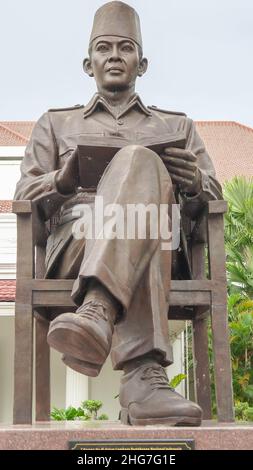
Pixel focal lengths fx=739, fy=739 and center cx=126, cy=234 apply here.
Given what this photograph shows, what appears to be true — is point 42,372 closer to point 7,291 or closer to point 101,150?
point 101,150

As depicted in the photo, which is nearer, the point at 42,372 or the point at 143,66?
the point at 42,372

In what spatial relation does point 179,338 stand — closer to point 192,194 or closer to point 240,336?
point 240,336

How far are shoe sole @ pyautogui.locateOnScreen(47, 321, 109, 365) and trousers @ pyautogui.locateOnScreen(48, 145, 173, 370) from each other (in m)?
0.20

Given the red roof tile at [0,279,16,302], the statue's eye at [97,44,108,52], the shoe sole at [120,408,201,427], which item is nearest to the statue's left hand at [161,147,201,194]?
the statue's eye at [97,44,108,52]

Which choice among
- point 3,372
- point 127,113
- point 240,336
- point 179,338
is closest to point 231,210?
point 240,336

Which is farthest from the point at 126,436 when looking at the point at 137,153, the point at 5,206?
the point at 5,206

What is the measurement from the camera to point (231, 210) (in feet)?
36.5

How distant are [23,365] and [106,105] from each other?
1.36m

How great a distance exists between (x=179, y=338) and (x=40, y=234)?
10154mm

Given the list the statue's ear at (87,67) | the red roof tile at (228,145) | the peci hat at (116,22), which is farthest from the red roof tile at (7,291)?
the red roof tile at (228,145)

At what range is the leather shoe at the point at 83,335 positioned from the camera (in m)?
2.19

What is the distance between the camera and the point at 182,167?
9.62 ft

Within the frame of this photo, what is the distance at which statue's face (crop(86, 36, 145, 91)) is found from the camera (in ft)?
11.2

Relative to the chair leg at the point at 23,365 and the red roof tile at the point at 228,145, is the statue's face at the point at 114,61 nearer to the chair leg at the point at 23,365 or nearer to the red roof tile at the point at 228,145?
the chair leg at the point at 23,365
